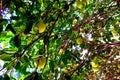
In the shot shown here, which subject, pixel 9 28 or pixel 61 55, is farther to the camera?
pixel 61 55

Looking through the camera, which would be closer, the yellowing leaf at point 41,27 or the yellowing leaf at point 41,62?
the yellowing leaf at point 41,62

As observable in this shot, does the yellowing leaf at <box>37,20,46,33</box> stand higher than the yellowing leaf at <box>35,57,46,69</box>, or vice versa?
the yellowing leaf at <box>37,20,46,33</box>

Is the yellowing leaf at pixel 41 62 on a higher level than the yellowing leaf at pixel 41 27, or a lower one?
lower

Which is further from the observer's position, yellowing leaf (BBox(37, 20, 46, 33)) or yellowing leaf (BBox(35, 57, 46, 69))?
yellowing leaf (BBox(37, 20, 46, 33))

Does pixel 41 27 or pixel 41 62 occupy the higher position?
pixel 41 27

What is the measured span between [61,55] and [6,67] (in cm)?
75

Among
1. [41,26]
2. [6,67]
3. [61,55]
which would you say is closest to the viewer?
[6,67]

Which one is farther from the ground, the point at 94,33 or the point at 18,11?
the point at 18,11

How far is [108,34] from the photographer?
14.1ft

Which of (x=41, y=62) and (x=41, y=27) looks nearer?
(x=41, y=62)

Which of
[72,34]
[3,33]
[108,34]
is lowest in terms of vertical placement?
[108,34]

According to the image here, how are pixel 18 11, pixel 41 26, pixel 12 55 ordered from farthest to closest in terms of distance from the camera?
1. pixel 18 11
2. pixel 41 26
3. pixel 12 55

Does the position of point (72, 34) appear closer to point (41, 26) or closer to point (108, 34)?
point (41, 26)

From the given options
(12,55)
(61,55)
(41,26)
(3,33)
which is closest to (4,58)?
(12,55)
